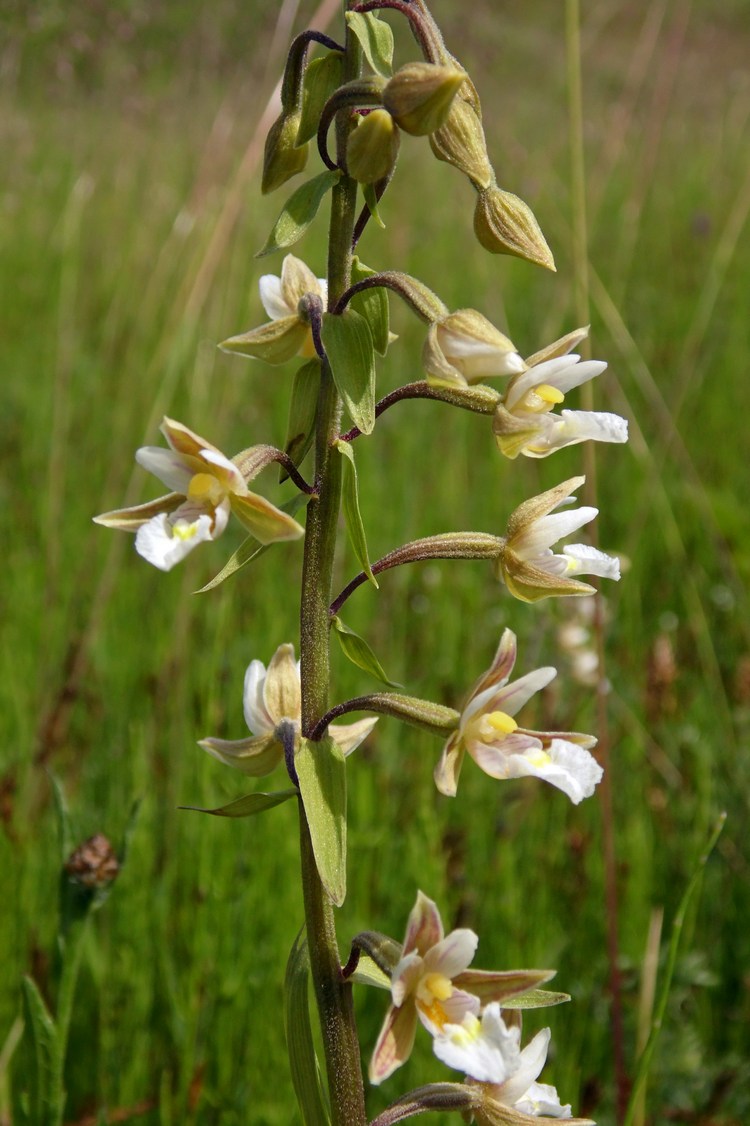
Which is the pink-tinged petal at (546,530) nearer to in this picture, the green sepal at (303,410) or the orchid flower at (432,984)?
the green sepal at (303,410)

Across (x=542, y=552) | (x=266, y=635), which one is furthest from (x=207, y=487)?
(x=266, y=635)

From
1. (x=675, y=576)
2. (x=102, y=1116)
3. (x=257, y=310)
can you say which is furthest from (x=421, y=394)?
(x=257, y=310)

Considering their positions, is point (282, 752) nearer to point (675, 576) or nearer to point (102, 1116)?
point (102, 1116)

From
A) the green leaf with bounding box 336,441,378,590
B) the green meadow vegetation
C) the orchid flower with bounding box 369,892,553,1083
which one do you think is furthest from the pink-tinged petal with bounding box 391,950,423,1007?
the green meadow vegetation

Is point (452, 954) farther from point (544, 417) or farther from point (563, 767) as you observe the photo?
point (544, 417)

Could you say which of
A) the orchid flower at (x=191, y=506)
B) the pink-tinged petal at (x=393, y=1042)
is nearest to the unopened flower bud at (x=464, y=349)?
the orchid flower at (x=191, y=506)

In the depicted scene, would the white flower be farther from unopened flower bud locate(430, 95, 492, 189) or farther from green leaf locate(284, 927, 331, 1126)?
green leaf locate(284, 927, 331, 1126)
